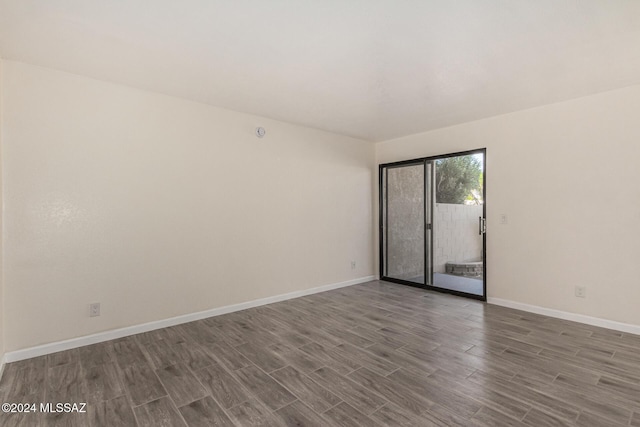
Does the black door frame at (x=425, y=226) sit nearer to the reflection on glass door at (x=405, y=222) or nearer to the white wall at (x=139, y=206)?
the reflection on glass door at (x=405, y=222)

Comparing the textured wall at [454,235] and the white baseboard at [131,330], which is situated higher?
the textured wall at [454,235]

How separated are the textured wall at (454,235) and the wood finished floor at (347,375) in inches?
51.7

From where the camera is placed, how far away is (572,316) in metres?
3.50

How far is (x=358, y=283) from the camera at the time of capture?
534 cm

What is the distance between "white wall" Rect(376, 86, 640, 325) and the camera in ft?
10.5

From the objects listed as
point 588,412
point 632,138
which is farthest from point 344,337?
point 632,138

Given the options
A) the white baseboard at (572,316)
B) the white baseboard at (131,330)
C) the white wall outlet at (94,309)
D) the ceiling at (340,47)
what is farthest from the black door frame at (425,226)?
the white wall outlet at (94,309)

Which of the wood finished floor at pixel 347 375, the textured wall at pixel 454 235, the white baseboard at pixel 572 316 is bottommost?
the wood finished floor at pixel 347 375

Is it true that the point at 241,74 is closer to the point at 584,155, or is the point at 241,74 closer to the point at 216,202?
the point at 216,202

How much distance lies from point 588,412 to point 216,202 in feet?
12.3

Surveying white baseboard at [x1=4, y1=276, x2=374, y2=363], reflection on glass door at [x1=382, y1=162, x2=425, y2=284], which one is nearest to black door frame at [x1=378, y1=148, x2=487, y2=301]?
reflection on glass door at [x1=382, y1=162, x2=425, y2=284]

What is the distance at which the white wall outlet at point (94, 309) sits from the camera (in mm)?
2929

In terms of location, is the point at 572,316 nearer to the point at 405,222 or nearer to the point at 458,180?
the point at 458,180

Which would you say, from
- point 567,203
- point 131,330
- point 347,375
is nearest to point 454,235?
point 567,203
